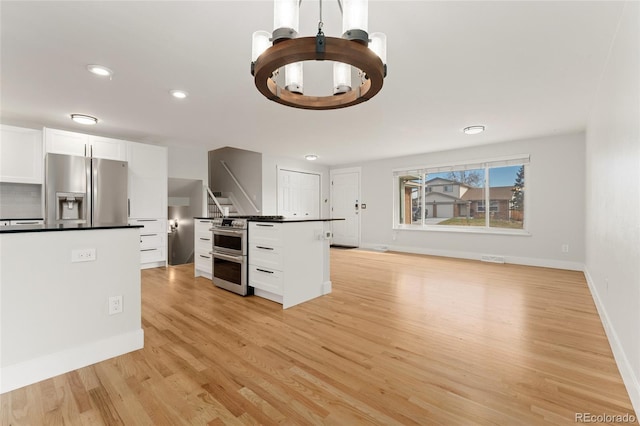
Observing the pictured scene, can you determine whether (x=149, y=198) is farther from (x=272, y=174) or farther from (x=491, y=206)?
(x=491, y=206)

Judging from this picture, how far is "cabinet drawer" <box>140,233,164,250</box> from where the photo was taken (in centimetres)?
486

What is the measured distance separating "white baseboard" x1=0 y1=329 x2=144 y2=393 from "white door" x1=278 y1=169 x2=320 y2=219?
5234mm

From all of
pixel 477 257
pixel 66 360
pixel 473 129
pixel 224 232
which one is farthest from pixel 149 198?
pixel 477 257

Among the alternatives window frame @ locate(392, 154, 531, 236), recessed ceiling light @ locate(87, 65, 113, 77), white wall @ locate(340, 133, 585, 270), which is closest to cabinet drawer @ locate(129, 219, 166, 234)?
recessed ceiling light @ locate(87, 65, 113, 77)

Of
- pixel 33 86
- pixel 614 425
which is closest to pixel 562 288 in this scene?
pixel 614 425

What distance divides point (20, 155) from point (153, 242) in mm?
2095

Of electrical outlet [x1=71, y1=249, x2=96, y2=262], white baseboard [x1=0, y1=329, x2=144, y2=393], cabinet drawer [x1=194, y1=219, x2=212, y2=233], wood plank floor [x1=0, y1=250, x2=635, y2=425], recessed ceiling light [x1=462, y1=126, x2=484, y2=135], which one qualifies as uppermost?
recessed ceiling light [x1=462, y1=126, x2=484, y2=135]

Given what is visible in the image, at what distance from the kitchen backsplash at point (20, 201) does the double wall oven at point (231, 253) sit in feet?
9.49

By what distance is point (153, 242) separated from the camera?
16.4 ft

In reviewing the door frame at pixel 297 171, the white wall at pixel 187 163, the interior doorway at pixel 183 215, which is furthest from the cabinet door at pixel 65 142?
the door frame at pixel 297 171

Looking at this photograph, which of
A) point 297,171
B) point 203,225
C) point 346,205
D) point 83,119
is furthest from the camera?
point 346,205

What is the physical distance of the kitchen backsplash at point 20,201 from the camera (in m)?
4.06

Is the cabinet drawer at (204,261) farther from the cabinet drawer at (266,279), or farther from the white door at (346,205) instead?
the white door at (346,205)

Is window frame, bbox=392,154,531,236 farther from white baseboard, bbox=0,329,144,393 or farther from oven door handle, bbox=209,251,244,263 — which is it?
white baseboard, bbox=0,329,144,393
